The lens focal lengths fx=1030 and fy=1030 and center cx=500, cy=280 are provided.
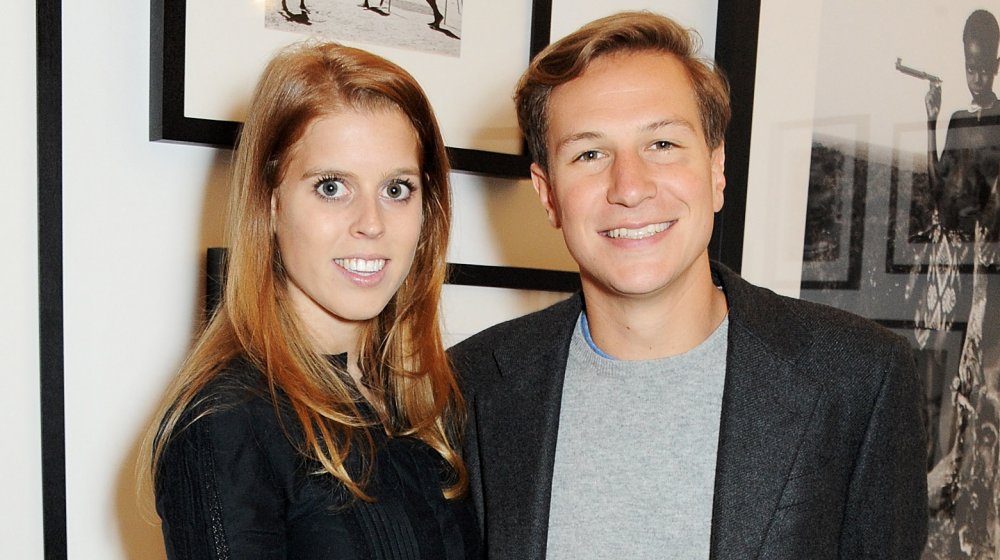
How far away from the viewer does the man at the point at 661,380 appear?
145 centimetres

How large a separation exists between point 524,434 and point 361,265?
0.39m

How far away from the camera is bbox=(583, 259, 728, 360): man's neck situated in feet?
5.33

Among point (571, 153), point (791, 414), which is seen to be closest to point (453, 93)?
point (571, 153)

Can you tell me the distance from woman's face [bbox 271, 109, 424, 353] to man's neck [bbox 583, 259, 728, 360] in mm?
374

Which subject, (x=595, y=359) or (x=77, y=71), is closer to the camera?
(x=77, y=71)

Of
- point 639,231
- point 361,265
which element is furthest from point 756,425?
point 361,265

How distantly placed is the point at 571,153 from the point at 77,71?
75 cm

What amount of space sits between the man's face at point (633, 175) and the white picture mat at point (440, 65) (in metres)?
0.24

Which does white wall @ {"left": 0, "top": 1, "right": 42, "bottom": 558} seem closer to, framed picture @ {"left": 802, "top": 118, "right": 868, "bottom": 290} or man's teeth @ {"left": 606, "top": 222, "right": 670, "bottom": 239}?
man's teeth @ {"left": 606, "top": 222, "right": 670, "bottom": 239}

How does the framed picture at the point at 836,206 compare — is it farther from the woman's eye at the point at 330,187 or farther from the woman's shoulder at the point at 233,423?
the woman's shoulder at the point at 233,423

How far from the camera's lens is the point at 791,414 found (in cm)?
147

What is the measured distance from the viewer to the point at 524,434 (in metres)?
1.62

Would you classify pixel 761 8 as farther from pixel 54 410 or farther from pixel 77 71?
pixel 54 410

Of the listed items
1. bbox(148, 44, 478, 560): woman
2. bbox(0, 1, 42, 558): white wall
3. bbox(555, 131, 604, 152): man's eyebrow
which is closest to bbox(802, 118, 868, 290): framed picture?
bbox(555, 131, 604, 152): man's eyebrow
